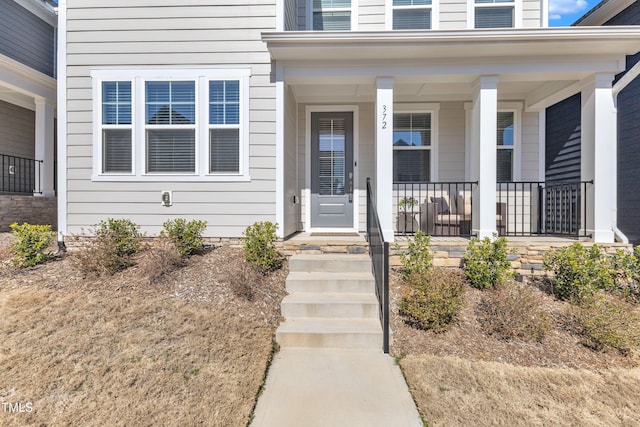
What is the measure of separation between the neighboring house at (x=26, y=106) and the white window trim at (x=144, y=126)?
293 centimetres

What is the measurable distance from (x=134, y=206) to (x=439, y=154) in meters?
5.53

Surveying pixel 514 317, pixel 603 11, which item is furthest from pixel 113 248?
pixel 603 11

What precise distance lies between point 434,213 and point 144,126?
4.94m

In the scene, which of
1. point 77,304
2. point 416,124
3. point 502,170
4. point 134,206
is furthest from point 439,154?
point 77,304

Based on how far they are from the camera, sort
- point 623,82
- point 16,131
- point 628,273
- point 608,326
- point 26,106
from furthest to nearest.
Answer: point 16,131 < point 26,106 < point 623,82 < point 628,273 < point 608,326

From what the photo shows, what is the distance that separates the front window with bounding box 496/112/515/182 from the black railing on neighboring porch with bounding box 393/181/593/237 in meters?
0.27

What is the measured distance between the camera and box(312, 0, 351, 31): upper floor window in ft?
20.8

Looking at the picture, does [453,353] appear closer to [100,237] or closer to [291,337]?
[291,337]

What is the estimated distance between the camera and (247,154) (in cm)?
507

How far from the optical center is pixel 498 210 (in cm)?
609

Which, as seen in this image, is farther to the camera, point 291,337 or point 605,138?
point 605,138

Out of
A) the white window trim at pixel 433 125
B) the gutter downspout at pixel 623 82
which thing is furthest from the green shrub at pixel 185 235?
the gutter downspout at pixel 623 82

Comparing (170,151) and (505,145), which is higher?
(505,145)

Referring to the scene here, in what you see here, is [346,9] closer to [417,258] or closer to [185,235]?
[417,258]
